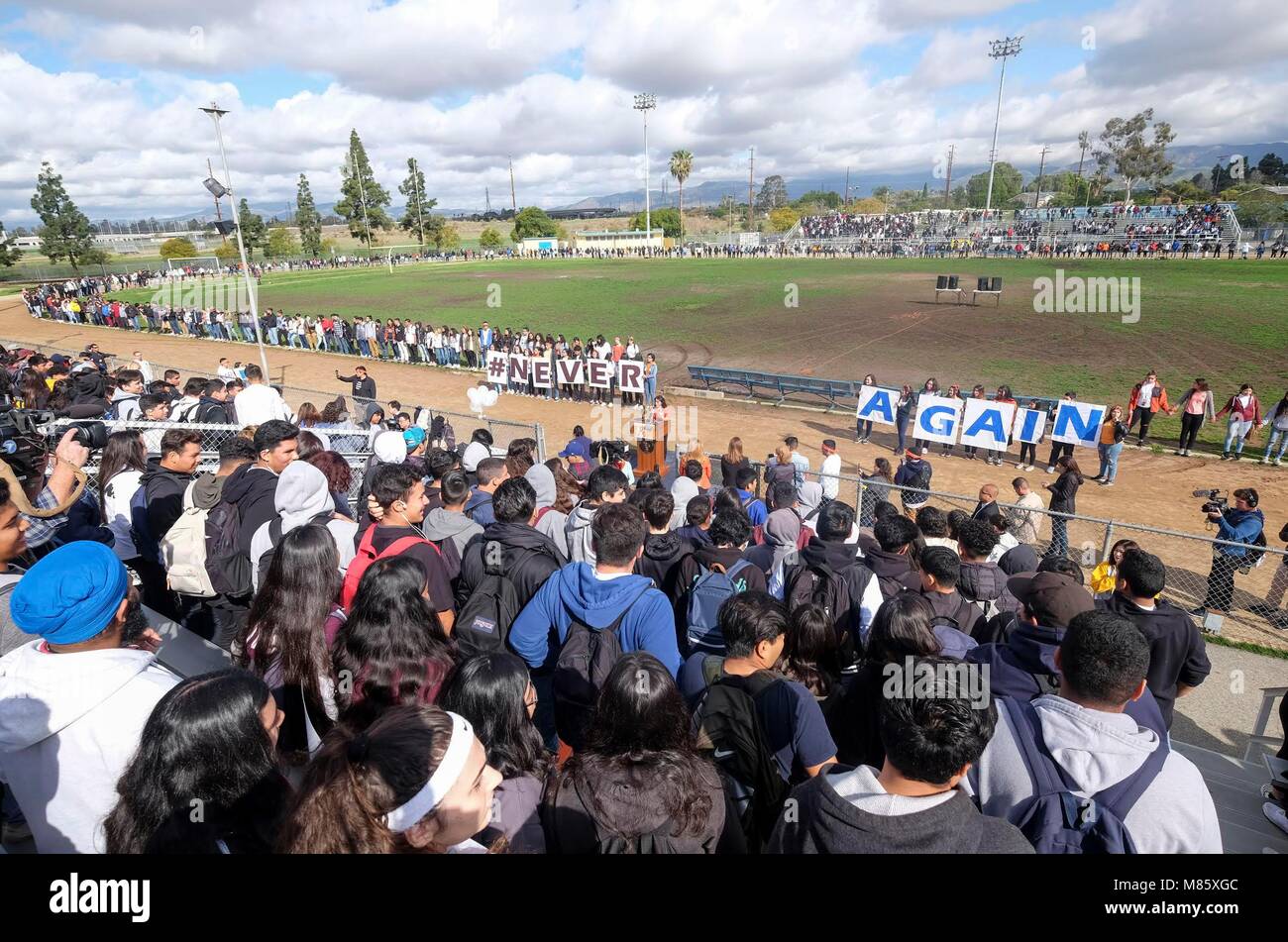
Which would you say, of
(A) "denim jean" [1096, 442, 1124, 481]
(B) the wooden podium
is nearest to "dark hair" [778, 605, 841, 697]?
(B) the wooden podium

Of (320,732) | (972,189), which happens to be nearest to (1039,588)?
(320,732)

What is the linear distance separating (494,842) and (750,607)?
1.56 metres

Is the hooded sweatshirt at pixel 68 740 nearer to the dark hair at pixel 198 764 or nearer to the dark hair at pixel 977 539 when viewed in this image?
the dark hair at pixel 198 764

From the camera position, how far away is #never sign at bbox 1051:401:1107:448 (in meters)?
12.6

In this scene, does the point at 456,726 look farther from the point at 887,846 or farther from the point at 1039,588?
the point at 1039,588

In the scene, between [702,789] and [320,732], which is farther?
[320,732]

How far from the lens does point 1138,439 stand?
48.0ft

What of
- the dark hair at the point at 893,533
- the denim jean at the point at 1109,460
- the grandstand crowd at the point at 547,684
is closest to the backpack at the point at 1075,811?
the grandstand crowd at the point at 547,684

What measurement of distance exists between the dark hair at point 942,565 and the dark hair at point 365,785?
3.45 m

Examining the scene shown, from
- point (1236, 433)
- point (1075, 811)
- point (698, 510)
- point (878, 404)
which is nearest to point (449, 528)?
point (698, 510)

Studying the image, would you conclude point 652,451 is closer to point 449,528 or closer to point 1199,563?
point 449,528

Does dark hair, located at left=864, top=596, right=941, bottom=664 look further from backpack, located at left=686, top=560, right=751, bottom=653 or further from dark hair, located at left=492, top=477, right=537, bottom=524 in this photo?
dark hair, located at left=492, top=477, right=537, bottom=524

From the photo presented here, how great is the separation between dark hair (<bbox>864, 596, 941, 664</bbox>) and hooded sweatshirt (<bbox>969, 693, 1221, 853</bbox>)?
659 millimetres

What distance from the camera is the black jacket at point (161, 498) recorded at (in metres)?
5.36
